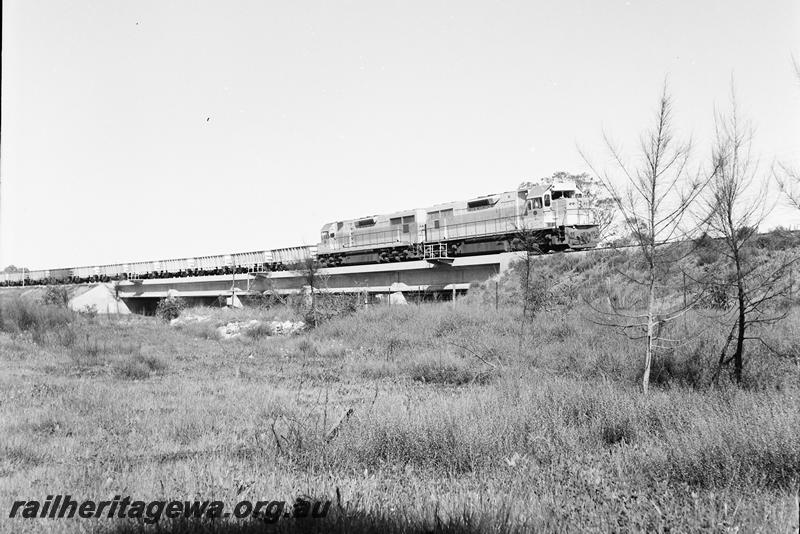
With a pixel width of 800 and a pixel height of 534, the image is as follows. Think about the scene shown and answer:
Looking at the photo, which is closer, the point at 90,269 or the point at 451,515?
the point at 451,515

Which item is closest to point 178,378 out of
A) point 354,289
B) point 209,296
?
point 354,289

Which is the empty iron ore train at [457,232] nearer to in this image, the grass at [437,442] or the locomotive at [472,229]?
the locomotive at [472,229]

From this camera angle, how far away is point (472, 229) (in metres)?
27.6

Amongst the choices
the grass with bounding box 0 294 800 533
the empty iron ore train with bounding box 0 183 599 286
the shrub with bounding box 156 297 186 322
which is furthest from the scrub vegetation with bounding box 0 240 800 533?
the shrub with bounding box 156 297 186 322

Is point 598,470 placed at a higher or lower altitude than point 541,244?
lower

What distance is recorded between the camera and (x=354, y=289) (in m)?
33.1

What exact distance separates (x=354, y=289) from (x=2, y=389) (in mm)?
23394

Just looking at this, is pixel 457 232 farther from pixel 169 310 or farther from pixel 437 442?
pixel 169 310

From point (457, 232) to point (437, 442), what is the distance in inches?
896

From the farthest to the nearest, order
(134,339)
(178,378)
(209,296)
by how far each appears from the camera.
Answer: (209,296) < (134,339) < (178,378)

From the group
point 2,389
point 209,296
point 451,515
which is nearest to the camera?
point 451,515

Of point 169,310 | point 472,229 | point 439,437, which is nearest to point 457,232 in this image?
point 472,229

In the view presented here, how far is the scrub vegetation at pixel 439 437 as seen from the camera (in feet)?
12.3

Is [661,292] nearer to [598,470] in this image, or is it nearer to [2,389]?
[598,470]
